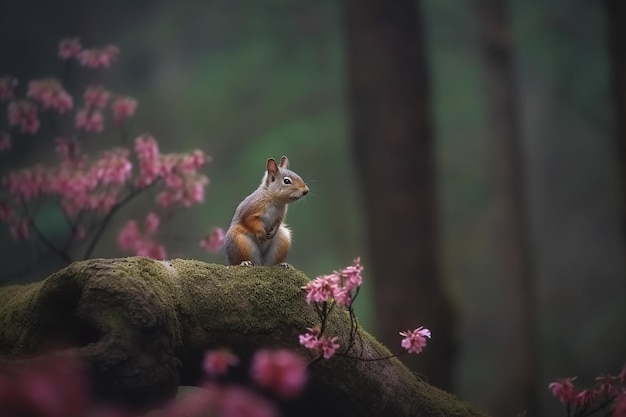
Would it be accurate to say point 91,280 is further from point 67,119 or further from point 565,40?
point 565,40

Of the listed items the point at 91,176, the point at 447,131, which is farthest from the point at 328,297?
the point at 447,131

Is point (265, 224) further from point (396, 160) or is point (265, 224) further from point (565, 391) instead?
point (396, 160)

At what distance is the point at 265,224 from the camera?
353 centimetres

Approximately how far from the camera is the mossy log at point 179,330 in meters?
2.49

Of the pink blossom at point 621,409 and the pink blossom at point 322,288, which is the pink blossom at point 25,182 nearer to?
the pink blossom at point 322,288

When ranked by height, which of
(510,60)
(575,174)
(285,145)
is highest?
(510,60)

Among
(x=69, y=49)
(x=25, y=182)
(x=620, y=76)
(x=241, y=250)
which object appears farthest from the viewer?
(x=620, y=76)

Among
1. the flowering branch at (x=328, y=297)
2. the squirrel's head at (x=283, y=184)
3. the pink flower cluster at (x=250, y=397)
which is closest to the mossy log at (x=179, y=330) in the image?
the flowering branch at (x=328, y=297)

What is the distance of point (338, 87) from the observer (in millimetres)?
8828

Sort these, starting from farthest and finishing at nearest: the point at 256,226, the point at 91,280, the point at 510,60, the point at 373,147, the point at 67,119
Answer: the point at 510,60
the point at 67,119
the point at 373,147
the point at 256,226
the point at 91,280

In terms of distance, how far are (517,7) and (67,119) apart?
192 inches

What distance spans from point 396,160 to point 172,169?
253 cm

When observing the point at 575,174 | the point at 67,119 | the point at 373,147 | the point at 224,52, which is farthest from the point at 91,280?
the point at 575,174

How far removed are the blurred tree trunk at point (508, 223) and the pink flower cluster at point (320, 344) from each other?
17.0ft
